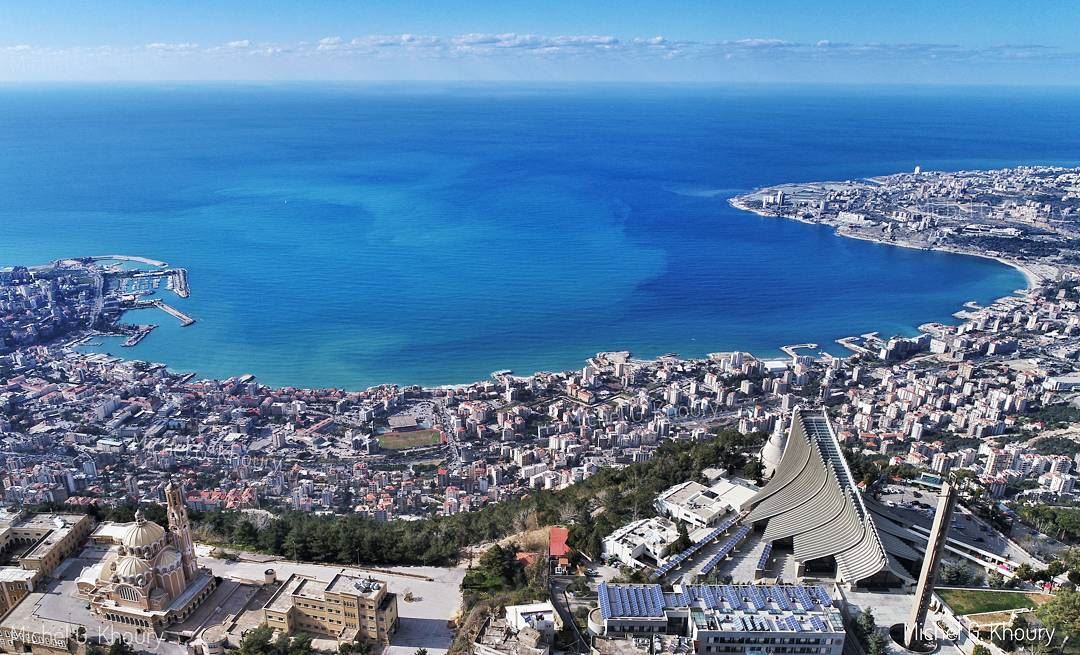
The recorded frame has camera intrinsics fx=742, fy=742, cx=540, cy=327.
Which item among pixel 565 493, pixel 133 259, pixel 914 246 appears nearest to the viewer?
pixel 565 493

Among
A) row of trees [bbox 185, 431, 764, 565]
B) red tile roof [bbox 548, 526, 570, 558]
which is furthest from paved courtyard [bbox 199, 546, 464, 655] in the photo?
red tile roof [bbox 548, 526, 570, 558]

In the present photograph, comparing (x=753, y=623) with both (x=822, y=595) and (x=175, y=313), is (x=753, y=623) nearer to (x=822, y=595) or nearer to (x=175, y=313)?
(x=822, y=595)

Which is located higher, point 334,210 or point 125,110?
point 125,110

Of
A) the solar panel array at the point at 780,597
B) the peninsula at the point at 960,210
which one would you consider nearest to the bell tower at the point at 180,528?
the solar panel array at the point at 780,597

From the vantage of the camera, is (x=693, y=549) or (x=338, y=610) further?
(x=693, y=549)

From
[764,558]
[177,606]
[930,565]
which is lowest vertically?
[177,606]

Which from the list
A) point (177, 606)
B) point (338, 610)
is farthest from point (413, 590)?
point (177, 606)

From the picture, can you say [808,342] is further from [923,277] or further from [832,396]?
[923,277]

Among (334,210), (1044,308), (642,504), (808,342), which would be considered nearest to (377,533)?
(642,504)
